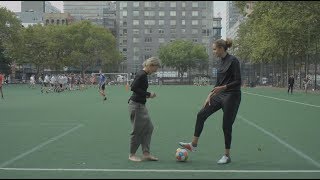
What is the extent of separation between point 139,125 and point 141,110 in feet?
0.84

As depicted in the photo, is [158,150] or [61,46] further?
[61,46]

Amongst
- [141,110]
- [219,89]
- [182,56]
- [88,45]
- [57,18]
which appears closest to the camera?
[219,89]

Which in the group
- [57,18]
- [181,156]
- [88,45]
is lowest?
[181,156]

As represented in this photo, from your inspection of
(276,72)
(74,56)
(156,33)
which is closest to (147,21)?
(156,33)

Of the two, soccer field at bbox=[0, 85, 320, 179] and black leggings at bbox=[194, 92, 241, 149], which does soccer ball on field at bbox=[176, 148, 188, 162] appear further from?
black leggings at bbox=[194, 92, 241, 149]

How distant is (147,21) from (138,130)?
493 feet

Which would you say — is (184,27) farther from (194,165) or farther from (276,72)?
(194,165)

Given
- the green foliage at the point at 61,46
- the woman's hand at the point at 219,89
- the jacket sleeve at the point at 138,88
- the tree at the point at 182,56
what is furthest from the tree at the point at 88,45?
the woman's hand at the point at 219,89

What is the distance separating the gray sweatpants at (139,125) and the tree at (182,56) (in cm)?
11304

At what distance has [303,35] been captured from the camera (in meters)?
55.2

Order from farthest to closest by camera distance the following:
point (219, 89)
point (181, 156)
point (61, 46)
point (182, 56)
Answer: point (182, 56) < point (61, 46) < point (181, 156) < point (219, 89)

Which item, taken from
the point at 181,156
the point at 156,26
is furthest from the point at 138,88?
the point at 156,26

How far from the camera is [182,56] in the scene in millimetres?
124812

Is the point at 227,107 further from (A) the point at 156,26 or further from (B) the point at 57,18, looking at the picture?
(B) the point at 57,18
